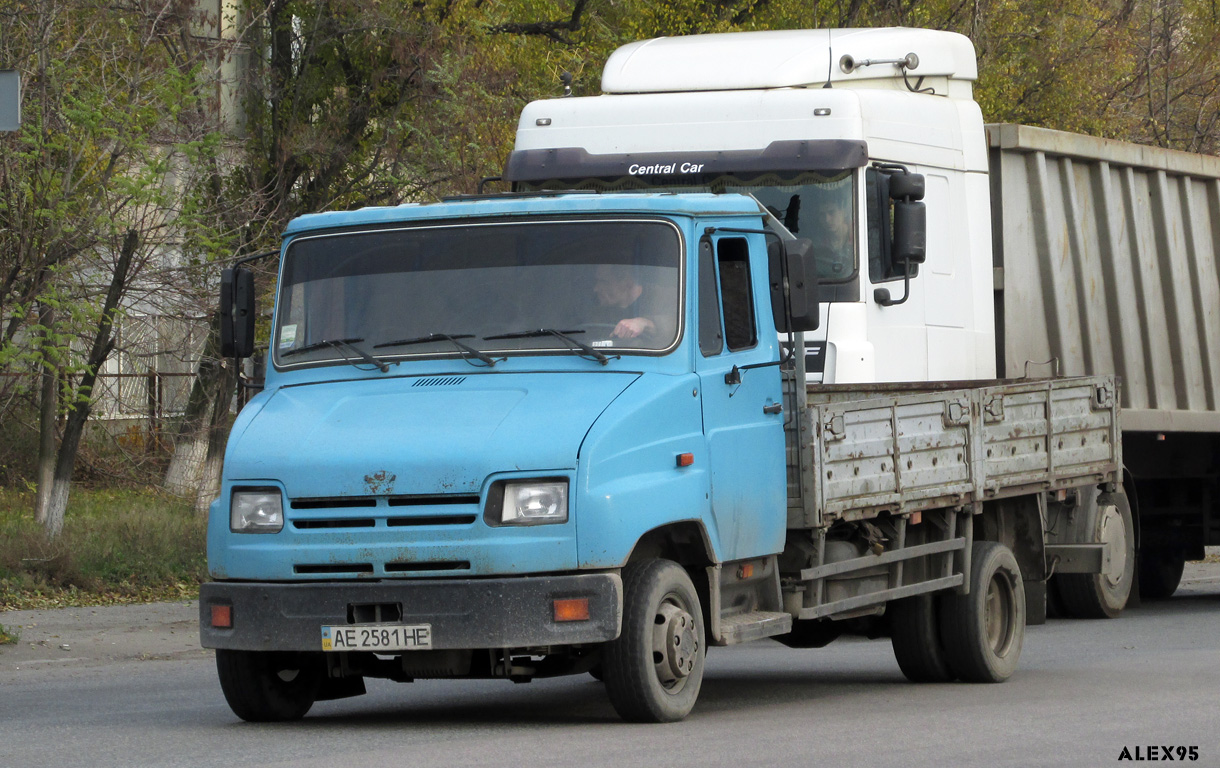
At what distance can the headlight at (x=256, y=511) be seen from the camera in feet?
27.2

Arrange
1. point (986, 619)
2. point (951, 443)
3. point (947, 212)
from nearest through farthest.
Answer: point (951, 443), point (986, 619), point (947, 212)

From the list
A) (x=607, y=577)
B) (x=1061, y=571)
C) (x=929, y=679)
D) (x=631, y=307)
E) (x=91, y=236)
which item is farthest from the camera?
(x=91, y=236)

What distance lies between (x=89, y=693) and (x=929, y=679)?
4.55m

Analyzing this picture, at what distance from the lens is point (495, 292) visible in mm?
8836

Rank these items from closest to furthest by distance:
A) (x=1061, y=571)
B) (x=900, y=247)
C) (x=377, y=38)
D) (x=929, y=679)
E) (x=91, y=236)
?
1. (x=929, y=679)
2. (x=900, y=247)
3. (x=1061, y=571)
4. (x=91, y=236)
5. (x=377, y=38)

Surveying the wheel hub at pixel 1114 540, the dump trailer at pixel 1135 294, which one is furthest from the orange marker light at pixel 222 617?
the wheel hub at pixel 1114 540

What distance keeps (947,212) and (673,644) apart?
5.70 meters

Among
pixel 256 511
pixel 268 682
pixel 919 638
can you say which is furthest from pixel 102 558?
pixel 256 511

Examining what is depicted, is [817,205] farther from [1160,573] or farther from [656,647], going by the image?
[1160,573]

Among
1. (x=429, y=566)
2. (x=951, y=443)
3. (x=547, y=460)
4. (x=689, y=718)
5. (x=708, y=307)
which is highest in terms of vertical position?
(x=708, y=307)

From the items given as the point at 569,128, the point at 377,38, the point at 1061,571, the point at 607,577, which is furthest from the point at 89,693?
the point at 377,38

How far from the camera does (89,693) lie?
1078cm

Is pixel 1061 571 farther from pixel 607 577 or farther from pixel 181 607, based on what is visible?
pixel 181 607

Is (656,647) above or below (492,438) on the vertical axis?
below
